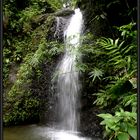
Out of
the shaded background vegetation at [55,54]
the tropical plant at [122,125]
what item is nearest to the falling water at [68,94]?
the shaded background vegetation at [55,54]

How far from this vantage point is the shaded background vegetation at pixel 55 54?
353 centimetres

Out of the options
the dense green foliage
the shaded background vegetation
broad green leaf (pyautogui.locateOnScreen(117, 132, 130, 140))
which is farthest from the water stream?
broad green leaf (pyautogui.locateOnScreen(117, 132, 130, 140))

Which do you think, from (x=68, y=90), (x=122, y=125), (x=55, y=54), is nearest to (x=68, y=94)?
(x=68, y=90)

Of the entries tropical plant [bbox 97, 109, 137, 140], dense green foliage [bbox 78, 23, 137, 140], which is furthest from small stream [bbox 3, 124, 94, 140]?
tropical plant [bbox 97, 109, 137, 140]

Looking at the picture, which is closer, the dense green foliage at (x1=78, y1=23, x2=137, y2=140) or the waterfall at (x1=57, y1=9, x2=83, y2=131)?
the dense green foliage at (x1=78, y1=23, x2=137, y2=140)

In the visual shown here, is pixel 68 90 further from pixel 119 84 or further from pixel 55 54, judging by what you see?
pixel 119 84

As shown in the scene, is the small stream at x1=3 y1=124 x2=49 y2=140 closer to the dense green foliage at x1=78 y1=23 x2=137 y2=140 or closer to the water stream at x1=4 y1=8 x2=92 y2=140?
the water stream at x1=4 y1=8 x2=92 y2=140

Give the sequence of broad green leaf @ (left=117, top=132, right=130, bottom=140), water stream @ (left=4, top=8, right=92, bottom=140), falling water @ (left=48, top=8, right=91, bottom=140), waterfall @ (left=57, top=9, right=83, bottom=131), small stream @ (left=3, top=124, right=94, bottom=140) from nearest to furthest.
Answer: broad green leaf @ (left=117, top=132, right=130, bottom=140) → small stream @ (left=3, top=124, right=94, bottom=140) → water stream @ (left=4, top=8, right=92, bottom=140) → falling water @ (left=48, top=8, right=91, bottom=140) → waterfall @ (left=57, top=9, right=83, bottom=131)

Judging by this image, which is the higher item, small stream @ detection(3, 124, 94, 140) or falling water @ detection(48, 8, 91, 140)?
falling water @ detection(48, 8, 91, 140)

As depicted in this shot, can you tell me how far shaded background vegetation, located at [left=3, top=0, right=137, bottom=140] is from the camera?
139 inches

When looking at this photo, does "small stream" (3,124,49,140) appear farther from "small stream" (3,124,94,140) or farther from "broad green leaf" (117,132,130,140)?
"broad green leaf" (117,132,130,140)

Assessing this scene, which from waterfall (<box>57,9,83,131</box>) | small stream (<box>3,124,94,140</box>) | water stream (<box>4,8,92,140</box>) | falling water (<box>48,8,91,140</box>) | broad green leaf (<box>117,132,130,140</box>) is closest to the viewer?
broad green leaf (<box>117,132,130,140</box>)

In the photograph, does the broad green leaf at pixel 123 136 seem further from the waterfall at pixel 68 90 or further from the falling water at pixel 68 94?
the waterfall at pixel 68 90

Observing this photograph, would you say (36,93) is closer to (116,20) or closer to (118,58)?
(116,20)
